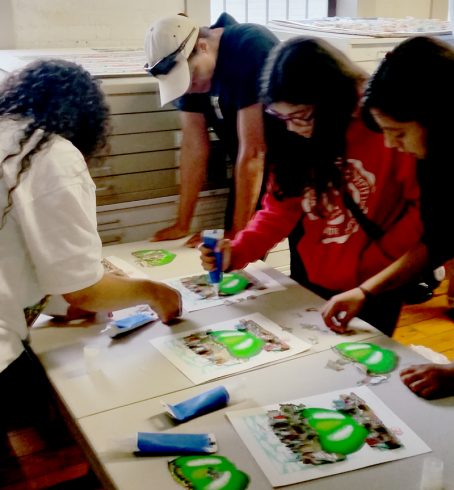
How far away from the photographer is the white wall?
8.14 ft

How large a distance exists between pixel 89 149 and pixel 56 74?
0.53ft

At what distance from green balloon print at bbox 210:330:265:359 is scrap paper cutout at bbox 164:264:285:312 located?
0.49ft

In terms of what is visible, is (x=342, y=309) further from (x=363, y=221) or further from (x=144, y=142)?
(x=144, y=142)

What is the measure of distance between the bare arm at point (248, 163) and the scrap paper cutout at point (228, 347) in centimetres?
56

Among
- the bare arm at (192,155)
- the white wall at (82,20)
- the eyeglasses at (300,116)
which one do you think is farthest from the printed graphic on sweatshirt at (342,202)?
the white wall at (82,20)

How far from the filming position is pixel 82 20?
260 centimetres

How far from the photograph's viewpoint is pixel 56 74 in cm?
A: 131

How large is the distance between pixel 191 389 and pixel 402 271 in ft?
1.73

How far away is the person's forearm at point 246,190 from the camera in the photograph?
1.89 meters

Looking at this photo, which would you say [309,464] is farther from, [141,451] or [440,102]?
[440,102]

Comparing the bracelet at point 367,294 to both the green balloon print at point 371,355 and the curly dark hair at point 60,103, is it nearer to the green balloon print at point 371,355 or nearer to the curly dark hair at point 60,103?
the green balloon print at point 371,355

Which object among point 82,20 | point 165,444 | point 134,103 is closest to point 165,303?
point 165,444

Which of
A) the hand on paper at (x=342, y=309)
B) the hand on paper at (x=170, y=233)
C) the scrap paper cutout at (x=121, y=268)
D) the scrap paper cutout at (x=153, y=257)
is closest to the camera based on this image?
the hand on paper at (x=342, y=309)

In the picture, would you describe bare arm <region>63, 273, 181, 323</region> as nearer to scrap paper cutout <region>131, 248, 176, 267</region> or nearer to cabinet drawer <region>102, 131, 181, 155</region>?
scrap paper cutout <region>131, 248, 176, 267</region>
